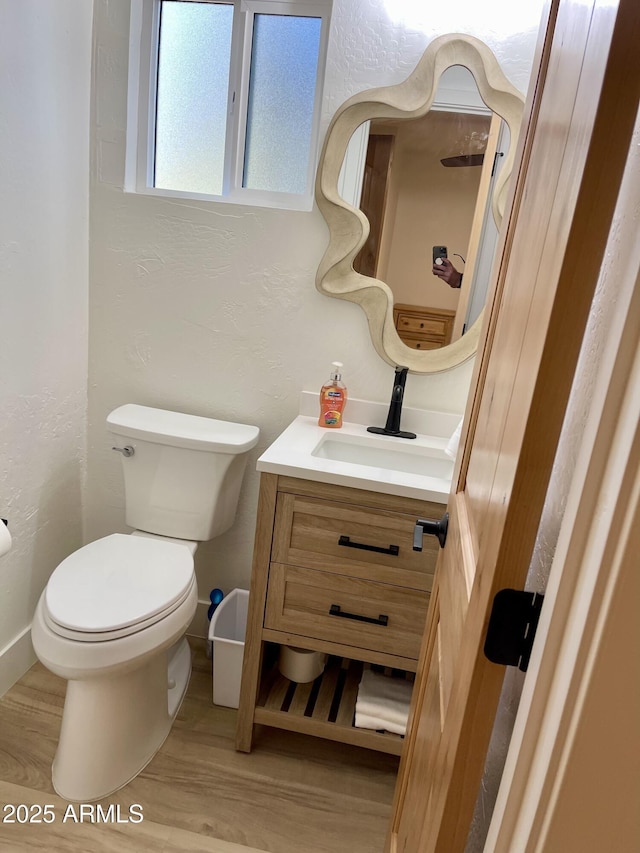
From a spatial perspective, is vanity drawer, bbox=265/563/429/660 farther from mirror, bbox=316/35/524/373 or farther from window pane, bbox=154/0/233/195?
window pane, bbox=154/0/233/195

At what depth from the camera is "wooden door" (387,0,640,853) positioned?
469 mm

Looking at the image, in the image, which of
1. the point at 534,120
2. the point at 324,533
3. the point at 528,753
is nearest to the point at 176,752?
the point at 324,533

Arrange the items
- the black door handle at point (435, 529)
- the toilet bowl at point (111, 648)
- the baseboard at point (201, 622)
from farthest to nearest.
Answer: the baseboard at point (201, 622) → the toilet bowl at point (111, 648) → the black door handle at point (435, 529)

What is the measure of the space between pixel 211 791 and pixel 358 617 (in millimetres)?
596

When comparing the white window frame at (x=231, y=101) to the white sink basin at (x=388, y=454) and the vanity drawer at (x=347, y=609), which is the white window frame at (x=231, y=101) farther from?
the vanity drawer at (x=347, y=609)

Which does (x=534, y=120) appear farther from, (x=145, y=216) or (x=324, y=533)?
(x=145, y=216)

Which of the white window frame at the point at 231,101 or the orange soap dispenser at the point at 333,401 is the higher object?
the white window frame at the point at 231,101

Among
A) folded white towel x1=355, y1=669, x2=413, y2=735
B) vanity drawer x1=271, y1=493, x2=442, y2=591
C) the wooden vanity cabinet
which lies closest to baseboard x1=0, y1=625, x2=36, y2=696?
the wooden vanity cabinet

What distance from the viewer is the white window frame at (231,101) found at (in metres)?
1.83

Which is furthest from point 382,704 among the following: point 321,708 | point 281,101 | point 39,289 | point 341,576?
point 281,101

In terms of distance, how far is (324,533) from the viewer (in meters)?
1.55

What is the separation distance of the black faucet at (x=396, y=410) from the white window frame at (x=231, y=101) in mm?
588

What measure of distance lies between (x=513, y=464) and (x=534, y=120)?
50cm

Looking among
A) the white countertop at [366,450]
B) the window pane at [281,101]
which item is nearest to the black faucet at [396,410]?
the white countertop at [366,450]
